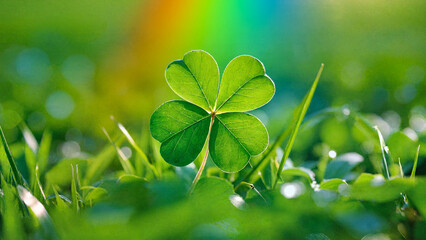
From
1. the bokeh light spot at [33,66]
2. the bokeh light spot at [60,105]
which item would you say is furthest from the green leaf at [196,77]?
the bokeh light spot at [33,66]

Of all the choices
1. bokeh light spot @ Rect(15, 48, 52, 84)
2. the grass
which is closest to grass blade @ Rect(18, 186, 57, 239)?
the grass

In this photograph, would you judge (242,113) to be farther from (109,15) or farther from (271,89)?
(109,15)

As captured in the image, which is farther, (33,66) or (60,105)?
(33,66)

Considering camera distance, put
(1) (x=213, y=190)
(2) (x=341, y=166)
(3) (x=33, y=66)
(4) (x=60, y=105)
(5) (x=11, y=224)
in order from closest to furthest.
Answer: (5) (x=11, y=224) < (1) (x=213, y=190) < (2) (x=341, y=166) < (4) (x=60, y=105) < (3) (x=33, y=66)

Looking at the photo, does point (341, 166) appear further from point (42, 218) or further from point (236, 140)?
point (42, 218)

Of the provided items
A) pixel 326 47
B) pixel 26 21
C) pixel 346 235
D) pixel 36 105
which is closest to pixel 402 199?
pixel 346 235

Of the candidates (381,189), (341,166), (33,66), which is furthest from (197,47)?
(381,189)

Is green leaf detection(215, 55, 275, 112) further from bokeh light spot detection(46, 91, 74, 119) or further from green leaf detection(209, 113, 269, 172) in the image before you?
bokeh light spot detection(46, 91, 74, 119)
